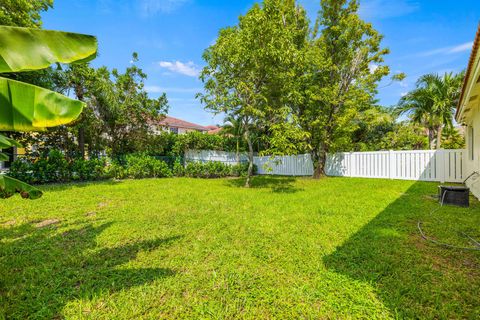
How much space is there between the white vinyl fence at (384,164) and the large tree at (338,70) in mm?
1283

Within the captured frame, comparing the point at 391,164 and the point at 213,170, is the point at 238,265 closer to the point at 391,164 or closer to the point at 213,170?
the point at 391,164

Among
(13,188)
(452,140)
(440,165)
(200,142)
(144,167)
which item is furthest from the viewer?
(452,140)

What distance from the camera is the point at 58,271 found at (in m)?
2.63

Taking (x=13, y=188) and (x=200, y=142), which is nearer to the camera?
(x=13, y=188)

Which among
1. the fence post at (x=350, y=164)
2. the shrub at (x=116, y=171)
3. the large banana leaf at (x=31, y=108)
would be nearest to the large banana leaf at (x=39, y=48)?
the large banana leaf at (x=31, y=108)

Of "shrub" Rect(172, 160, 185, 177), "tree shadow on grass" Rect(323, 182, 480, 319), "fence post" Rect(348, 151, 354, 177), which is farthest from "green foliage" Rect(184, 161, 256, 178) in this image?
"tree shadow on grass" Rect(323, 182, 480, 319)

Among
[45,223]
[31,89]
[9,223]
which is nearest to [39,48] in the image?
[31,89]

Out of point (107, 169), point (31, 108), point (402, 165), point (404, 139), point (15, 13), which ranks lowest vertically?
point (107, 169)

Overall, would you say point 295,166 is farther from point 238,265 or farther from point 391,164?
point 238,265

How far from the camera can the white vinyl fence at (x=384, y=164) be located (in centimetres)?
873

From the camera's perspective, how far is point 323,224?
13.7 ft

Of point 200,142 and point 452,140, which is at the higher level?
point 452,140

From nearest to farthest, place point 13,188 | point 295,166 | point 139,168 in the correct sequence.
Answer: point 13,188 → point 139,168 → point 295,166

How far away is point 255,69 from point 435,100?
11.7 meters
